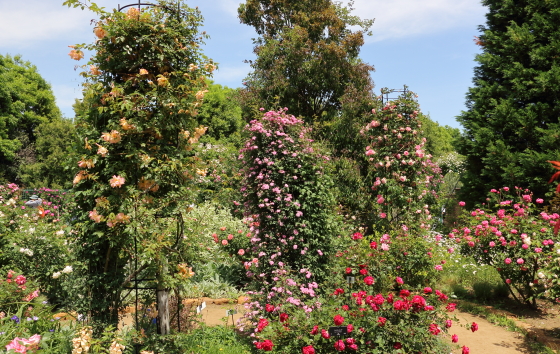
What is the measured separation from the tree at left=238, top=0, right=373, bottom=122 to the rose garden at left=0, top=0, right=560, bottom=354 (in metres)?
4.28

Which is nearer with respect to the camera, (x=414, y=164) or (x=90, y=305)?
(x=90, y=305)

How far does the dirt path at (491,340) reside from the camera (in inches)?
181

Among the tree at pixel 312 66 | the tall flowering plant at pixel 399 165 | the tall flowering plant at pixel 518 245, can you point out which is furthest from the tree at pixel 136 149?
the tree at pixel 312 66

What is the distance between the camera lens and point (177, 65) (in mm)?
3541

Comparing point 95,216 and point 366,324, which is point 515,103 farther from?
point 95,216

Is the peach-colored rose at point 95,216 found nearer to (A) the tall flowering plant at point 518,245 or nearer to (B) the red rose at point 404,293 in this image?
(B) the red rose at point 404,293

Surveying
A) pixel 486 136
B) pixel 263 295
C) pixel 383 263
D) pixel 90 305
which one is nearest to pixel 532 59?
pixel 486 136

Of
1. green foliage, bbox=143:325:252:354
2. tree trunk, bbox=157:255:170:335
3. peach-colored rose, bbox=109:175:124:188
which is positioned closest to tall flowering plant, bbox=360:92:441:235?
green foliage, bbox=143:325:252:354

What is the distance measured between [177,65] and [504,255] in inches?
203

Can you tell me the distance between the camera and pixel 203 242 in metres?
4.80

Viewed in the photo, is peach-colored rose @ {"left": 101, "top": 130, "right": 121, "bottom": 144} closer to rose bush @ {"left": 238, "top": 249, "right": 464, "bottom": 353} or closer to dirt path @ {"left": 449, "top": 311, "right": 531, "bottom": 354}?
rose bush @ {"left": 238, "top": 249, "right": 464, "bottom": 353}

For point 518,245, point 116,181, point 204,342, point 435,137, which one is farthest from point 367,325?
point 435,137

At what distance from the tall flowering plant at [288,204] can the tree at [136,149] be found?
136cm

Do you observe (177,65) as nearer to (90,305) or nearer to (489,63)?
(90,305)
